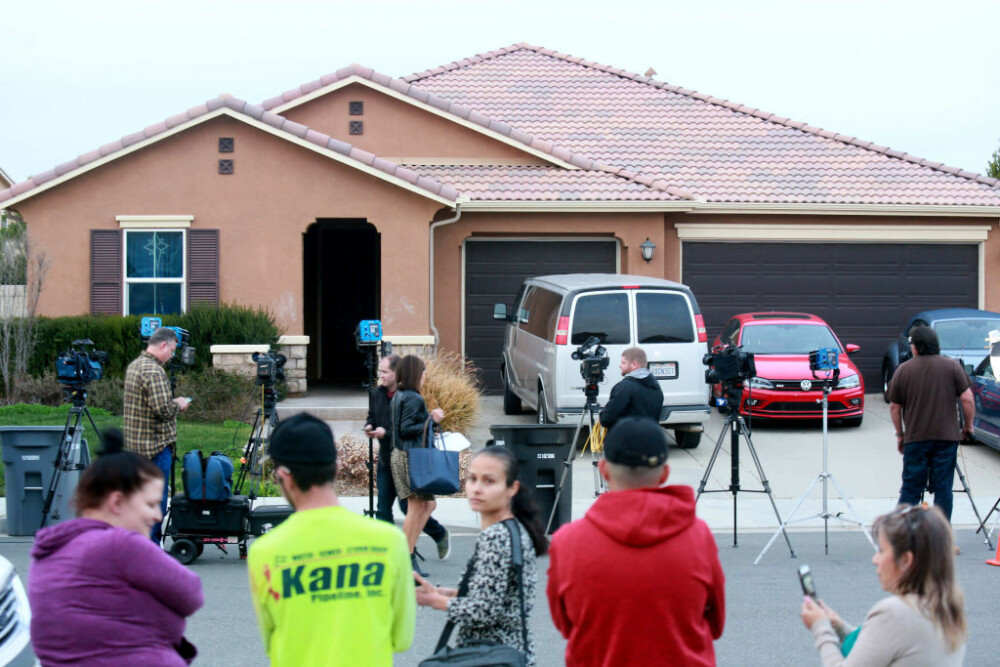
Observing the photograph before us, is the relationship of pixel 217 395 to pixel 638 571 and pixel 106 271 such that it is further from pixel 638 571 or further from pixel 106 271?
pixel 638 571

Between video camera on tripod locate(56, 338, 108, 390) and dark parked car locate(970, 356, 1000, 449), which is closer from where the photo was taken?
video camera on tripod locate(56, 338, 108, 390)

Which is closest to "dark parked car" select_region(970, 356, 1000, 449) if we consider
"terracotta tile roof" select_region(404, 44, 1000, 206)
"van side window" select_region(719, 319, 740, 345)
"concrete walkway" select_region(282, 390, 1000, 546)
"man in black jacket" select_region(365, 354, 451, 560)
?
"concrete walkway" select_region(282, 390, 1000, 546)

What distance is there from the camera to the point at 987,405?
516 inches

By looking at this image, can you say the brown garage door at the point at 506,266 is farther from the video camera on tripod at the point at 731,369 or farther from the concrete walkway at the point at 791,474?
the video camera on tripod at the point at 731,369

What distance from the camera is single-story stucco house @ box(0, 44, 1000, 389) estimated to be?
16.7 meters

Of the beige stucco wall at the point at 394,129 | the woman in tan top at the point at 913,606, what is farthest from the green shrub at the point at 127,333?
the woman in tan top at the point at 913,606

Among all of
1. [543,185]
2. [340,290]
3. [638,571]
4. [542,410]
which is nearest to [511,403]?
[542,410]

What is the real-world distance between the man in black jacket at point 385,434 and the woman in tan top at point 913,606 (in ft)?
16.8

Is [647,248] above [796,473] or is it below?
above

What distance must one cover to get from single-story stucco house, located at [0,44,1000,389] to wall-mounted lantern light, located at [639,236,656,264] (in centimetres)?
16

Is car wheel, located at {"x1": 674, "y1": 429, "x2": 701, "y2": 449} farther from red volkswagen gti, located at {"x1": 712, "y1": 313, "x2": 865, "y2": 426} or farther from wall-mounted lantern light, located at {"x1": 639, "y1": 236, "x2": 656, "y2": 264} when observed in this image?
wall-mounted lantern light, located at {"x1": 639, "y1": 236, "x2": 656, "y2": 264}

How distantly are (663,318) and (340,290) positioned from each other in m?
9.70

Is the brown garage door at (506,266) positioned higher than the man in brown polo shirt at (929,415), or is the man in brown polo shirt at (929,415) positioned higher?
the brown garage door at (506,266)

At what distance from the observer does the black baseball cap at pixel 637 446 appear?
3.48 meters
